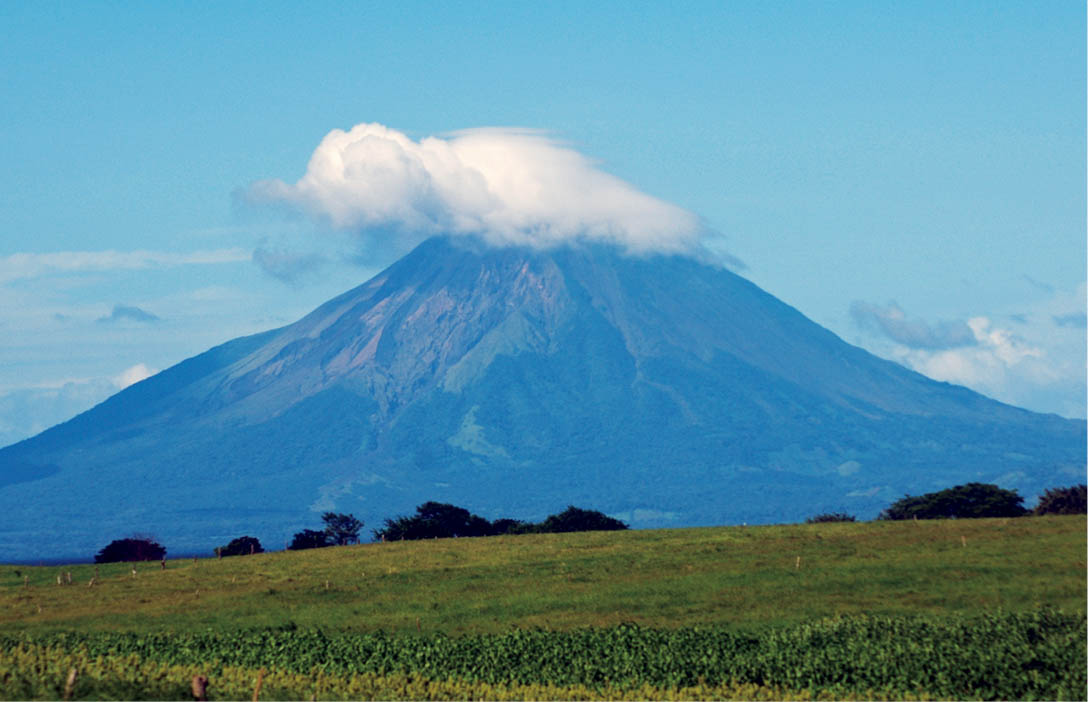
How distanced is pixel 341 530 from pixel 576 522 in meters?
38.7

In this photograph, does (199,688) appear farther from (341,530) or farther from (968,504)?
(341,530)

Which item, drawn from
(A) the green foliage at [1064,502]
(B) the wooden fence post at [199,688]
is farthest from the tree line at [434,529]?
(B) the wooden fence post at [199,688]

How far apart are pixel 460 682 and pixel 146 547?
317ft

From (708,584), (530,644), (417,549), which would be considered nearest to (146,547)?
(417,549)

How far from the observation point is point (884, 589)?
7119 centimetres

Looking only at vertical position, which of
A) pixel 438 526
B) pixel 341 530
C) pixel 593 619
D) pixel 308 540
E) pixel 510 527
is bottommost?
pixel 593 619

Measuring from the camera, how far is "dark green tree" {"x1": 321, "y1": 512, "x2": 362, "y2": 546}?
15838 centimetres

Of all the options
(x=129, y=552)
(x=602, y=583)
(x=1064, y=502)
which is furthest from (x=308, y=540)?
(x=1064, y=502)

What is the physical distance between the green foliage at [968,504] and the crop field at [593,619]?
30.4 metres

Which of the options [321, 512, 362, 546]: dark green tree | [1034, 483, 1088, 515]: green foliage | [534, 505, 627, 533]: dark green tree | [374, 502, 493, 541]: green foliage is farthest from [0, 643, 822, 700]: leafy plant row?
[321, 512, 362, 546]: dark green tree

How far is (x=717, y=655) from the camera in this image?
2159 inches

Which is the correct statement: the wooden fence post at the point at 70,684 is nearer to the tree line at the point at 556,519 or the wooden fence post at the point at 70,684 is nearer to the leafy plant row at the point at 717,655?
the leafy plant row at the point at 717,655

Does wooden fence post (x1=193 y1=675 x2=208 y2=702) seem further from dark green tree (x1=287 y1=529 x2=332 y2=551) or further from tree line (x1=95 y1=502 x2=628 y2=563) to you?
dark green tree (x1=287 y1=529 x2=332 y2=551)

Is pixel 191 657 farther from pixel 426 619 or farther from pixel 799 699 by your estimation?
pixel 799 699
